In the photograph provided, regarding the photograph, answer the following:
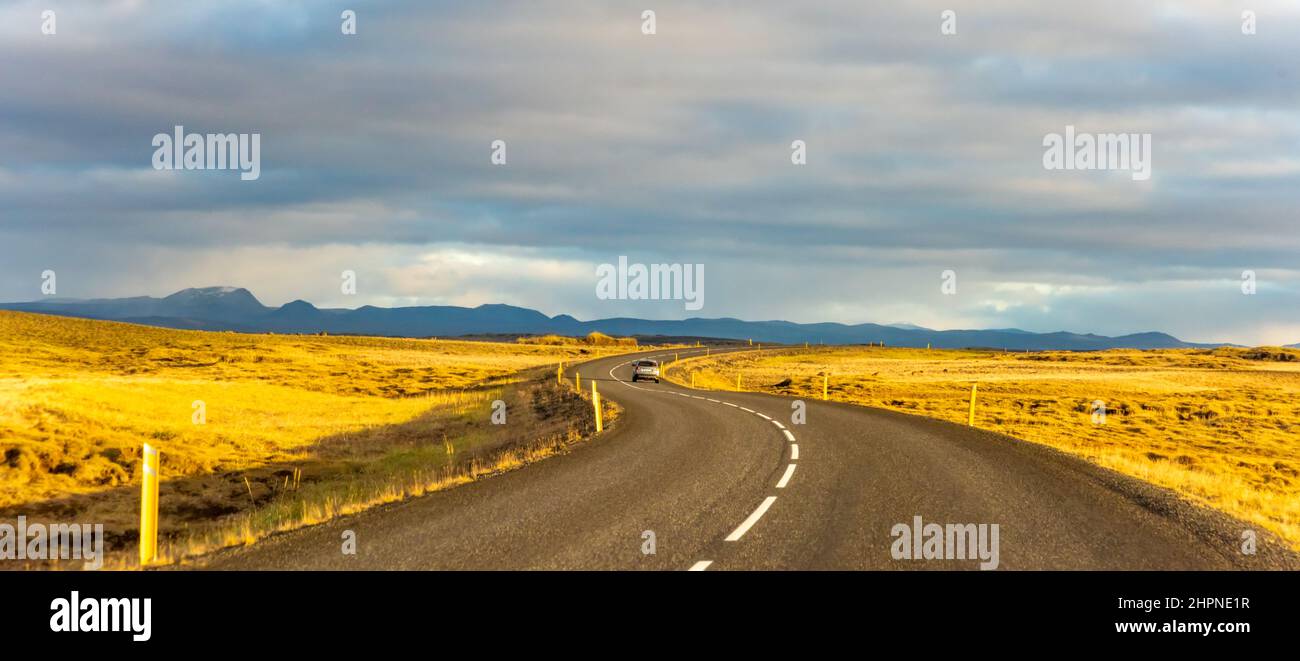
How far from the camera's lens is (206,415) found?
31.2m

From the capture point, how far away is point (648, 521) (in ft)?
30.3

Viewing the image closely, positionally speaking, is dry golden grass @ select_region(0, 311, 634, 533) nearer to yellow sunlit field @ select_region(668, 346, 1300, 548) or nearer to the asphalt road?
the asphalt road

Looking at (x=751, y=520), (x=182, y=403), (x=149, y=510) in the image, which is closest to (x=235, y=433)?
(x=182, y=403)

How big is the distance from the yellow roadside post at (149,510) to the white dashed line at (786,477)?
25.7 feet

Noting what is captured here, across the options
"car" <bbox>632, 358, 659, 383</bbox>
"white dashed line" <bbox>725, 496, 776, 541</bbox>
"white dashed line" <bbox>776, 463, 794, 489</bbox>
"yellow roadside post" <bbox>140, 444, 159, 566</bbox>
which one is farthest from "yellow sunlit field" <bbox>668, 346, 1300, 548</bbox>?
"yellow roadside post" <bbox>140, 444, 159, 566</bbox>

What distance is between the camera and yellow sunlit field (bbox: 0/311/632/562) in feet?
61.2

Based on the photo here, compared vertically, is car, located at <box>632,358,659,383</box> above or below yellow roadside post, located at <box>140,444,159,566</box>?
below

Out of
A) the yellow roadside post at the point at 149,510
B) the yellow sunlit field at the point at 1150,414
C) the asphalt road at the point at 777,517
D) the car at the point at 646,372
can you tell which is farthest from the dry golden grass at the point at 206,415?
the yellow sunlit field at the point at 1150,414

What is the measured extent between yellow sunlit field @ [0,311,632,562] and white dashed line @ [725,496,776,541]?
18.6 ft

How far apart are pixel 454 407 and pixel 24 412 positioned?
1724 cm

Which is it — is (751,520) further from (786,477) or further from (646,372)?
(646,372)
